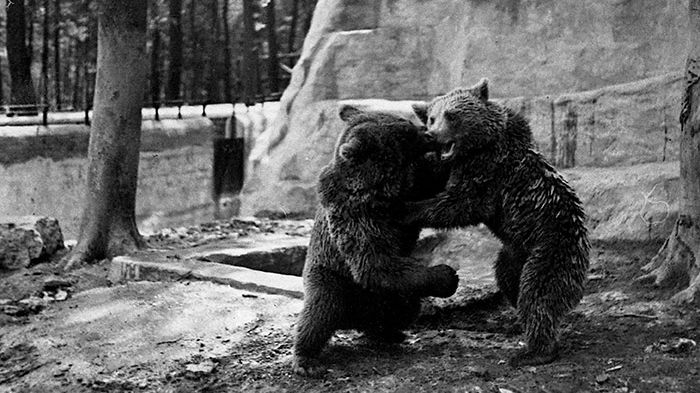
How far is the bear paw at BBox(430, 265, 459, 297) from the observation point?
479cm

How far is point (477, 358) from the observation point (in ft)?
16.2

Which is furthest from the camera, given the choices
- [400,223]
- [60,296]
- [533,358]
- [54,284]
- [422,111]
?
[54,284]

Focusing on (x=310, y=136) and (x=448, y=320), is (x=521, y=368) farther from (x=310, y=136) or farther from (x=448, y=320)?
(x=310, y=136)

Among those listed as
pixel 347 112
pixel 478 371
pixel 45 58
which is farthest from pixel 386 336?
pixel 45 58

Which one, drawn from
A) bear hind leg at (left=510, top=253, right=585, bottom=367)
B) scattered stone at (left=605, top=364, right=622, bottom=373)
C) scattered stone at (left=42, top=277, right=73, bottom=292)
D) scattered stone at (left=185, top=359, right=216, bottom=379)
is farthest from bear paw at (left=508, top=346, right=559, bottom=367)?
scattered stone at (left=42, top=277, right=73, bottom=292)

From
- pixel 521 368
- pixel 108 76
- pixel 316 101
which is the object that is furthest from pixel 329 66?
pixel 521 368

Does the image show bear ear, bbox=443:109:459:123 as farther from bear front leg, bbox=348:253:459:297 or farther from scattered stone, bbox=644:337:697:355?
scattered stone, bbox=644:337:697:355

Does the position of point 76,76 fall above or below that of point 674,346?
above

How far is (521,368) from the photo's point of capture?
4.59 m

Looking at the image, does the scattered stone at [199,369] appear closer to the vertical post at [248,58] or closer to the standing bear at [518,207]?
the standing bear at [518,207]

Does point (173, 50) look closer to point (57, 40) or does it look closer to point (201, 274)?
point (57, 40)

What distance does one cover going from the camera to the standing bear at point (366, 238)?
4.96 metres

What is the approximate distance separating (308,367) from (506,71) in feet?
17.9

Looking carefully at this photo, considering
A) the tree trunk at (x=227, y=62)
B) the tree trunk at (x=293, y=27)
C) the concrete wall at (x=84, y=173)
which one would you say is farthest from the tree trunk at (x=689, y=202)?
the tree trunk at (x=293, y=27)
